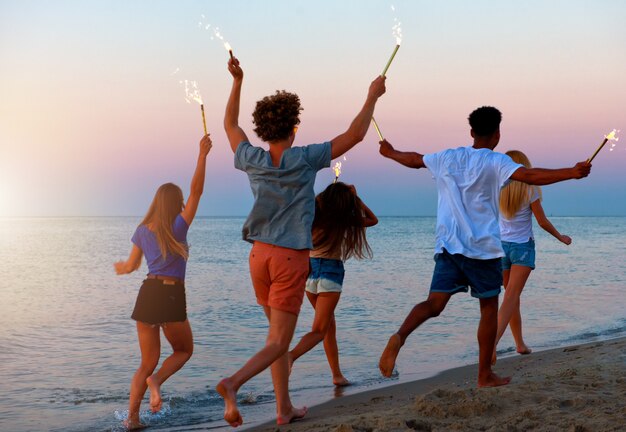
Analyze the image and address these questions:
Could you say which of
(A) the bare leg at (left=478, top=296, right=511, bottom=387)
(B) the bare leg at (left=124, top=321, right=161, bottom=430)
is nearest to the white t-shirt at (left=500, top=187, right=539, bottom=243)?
(A) the bare leg at (left=478, top=296, right=511, bottom=387)

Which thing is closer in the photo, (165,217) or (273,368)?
(273,368)

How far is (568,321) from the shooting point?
11.8 m

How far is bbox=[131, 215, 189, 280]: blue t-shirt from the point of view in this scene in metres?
5.32

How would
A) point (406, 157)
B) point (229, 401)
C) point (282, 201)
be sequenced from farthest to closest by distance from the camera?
point (406, 157) → point (282, 201) → point (229, 401)

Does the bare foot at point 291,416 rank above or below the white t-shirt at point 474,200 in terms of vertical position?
below

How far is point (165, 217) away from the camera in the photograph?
533cm

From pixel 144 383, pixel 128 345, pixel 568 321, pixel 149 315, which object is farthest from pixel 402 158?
pixel 568 321

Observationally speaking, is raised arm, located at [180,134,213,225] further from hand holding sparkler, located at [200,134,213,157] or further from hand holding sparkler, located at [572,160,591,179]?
hand holding sparkler, located at [572,160,591,179]

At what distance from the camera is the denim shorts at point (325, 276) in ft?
19.5

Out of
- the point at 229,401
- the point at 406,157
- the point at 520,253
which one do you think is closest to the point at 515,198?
the point at 520,253

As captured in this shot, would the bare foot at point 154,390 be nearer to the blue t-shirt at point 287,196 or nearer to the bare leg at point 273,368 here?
the bare leg at point 273,368

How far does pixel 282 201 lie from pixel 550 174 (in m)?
1.72

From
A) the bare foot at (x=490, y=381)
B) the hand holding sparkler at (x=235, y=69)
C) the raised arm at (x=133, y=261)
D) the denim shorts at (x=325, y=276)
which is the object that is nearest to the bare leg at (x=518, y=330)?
the bare foot at (x=490, y=381)

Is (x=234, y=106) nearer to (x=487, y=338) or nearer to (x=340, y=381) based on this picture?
(x=487, y=338)
